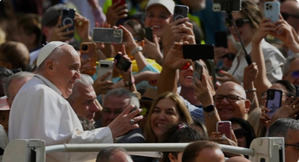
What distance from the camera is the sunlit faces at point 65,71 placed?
25.5ft

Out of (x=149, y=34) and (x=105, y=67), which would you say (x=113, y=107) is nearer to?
(x=105, y=67)

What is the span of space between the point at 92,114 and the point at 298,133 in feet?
6.33

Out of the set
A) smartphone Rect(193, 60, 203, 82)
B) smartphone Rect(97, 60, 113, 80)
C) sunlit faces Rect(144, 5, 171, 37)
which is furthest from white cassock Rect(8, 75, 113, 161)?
sunlit faces Rect(144, 5, 171, 37)

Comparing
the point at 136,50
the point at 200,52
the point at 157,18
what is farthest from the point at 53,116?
the point at 157,18

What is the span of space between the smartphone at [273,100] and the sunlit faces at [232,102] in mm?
285

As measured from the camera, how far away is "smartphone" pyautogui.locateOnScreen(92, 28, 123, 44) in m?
9.76

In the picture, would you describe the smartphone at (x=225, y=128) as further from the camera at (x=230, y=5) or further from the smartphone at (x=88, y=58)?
the smartphone at (x=88, y=58)

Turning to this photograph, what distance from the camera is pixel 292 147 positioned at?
8094mm

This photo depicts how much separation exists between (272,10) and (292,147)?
2531 mm

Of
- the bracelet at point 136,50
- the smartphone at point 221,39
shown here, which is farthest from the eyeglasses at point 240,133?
the smartphone at point 221,39

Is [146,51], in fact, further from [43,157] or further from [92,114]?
[43,157]

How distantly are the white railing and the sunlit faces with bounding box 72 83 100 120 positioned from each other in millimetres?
2269

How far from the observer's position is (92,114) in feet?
29.2

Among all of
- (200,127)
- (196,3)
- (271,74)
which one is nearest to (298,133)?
(200,127)
